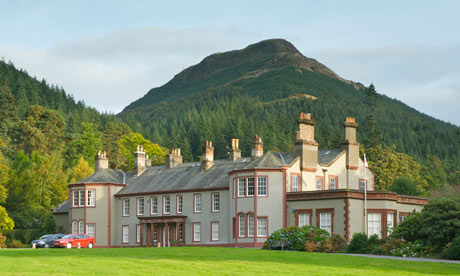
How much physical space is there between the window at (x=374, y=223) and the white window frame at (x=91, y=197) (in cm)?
2899

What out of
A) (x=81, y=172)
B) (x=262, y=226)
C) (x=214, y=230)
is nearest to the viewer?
(x=262, y=226)

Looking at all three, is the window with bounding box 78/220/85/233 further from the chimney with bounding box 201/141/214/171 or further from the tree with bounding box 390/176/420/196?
the tree with bounding box 390/176/420/196

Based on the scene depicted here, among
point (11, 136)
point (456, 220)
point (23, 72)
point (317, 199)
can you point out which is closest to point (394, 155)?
point (317, 199)

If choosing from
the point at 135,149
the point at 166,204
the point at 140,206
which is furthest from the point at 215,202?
the point at 135,149

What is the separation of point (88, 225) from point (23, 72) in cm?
13949

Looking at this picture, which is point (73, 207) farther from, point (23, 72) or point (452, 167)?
point (23, 72)

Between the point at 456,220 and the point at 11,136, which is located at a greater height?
the point at 11,136

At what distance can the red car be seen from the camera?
55250 mm

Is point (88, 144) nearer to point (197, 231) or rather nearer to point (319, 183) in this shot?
point (197, 231)

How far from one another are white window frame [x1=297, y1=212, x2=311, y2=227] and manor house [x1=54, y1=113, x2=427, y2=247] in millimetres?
115

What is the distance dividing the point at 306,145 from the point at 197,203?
11539 millimetres

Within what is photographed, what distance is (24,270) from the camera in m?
25.5

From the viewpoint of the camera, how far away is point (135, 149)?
410 ft

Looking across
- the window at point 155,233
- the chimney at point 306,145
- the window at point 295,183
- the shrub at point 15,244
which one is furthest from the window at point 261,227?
the shrub at point 15,244
